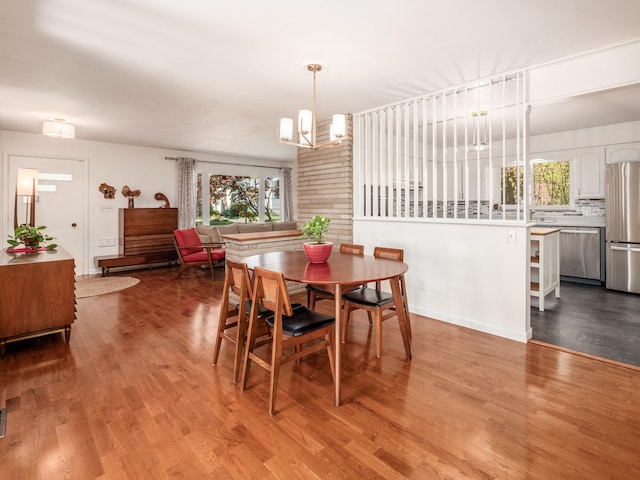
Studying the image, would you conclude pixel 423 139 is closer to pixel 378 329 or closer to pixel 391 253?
pixel 391 253

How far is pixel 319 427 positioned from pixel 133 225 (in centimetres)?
586

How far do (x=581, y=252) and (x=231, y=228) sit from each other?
6433 millimetres

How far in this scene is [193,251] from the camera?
6363 millimetres

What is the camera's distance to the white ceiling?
2170mm

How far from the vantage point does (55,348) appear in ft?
9.94

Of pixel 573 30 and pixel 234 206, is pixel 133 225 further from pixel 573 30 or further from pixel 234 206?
pixel 573 30

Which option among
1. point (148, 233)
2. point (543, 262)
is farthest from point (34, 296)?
point (543, 262)

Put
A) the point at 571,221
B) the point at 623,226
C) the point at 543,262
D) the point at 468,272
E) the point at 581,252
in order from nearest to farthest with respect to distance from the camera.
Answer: the point at 468,272 < the point at 543,262 < the point at 623,226 < the point at 581,252 < the point at 571,221

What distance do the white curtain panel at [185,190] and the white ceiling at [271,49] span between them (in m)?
2.86

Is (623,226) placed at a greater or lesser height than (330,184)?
lesser

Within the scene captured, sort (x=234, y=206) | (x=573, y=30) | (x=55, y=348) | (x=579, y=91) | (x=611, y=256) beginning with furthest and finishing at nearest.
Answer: (x=234, y=206), (x=611, y=256), (x=55, y=348), (x=579, y=91), (x=573, y=30)

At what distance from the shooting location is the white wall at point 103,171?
224 inches

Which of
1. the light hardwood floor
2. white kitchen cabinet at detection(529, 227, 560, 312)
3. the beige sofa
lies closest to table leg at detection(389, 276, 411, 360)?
the light hardwood floor

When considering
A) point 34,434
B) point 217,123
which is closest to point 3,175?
point 217,123
